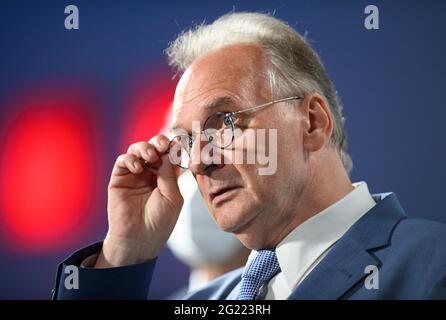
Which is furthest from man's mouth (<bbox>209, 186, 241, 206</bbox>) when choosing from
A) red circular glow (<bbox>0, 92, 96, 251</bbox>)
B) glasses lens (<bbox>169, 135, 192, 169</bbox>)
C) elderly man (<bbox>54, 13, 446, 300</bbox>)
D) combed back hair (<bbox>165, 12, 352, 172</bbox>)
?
red circular glow (<bbox>0, 92, 96, 251</bbox>)

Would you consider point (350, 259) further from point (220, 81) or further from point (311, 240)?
point (220, 81)

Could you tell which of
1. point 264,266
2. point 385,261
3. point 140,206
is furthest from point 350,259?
point 140,206

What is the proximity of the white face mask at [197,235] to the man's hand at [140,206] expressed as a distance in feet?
1.28

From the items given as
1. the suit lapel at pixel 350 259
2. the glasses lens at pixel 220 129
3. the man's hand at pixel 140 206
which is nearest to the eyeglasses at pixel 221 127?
the glasses lens at pixel 220 129

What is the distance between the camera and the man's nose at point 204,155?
1379mm

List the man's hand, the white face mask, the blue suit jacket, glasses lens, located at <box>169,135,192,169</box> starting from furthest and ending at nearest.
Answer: the white face mask
the man's hand
glasses lens, located at <box>169,135,192,169</box>
the blue suit jacket

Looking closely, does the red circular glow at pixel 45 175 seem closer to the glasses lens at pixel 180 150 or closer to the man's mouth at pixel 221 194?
the glasses lens at pixel 180 150

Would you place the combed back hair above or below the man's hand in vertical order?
above

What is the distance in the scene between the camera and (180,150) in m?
1.57

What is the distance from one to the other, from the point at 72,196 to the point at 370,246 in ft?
3.85

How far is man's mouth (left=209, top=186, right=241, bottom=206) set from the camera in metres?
1.37

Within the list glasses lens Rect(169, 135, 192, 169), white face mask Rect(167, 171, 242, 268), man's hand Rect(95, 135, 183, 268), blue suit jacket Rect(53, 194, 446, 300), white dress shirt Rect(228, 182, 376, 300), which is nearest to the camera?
blue suit jacket Rect(53, 194, 446, 300)

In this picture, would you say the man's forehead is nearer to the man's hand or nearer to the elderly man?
the elderly man
